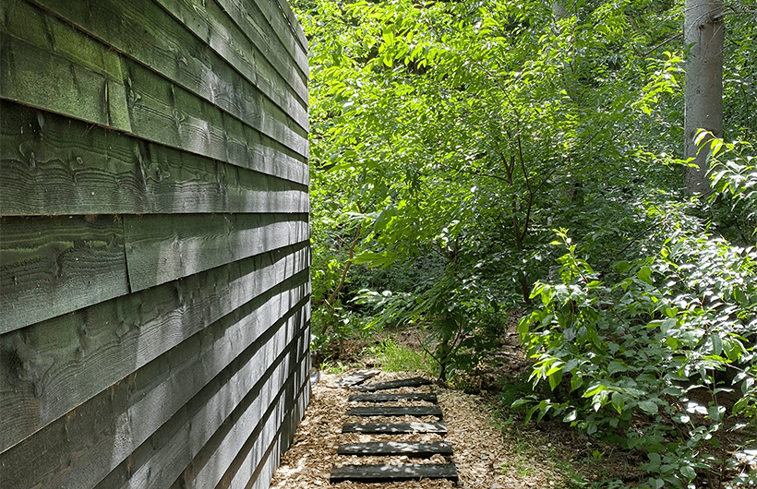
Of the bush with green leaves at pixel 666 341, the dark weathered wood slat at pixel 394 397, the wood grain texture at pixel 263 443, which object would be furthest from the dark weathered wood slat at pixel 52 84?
the dark weathered wood slat at pixel 394 397

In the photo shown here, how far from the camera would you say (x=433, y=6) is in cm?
466

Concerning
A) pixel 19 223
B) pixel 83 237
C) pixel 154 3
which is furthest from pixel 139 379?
pixel 154 3

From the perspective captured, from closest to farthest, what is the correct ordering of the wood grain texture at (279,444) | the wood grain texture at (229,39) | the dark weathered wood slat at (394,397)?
the wood grain texture at (229,39) < the wood grain texture at (279,444) < the dark weathered wood slat at (394,397)

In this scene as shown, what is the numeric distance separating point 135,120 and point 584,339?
2289mm

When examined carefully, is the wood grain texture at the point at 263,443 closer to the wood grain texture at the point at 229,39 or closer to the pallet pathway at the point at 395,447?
the pallet pathway at the point at 395,447

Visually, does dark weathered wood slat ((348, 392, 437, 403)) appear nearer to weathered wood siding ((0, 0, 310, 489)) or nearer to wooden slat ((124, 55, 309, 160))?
weathered wood siding ((0, 0, 310, 489))

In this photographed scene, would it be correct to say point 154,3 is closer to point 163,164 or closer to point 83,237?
point 163,164

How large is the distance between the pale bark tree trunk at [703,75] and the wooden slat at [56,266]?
5058mm

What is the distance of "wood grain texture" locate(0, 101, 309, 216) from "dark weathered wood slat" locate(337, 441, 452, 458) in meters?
2.21

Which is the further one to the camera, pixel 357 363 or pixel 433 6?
pixel 357 363

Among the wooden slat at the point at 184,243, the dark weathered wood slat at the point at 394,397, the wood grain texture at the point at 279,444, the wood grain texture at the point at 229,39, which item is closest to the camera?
the wooden slat at the point at 184,243

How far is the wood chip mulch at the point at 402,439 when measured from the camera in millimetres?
3055

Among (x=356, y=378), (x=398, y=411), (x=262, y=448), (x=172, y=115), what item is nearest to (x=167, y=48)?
(x=172, y=115)

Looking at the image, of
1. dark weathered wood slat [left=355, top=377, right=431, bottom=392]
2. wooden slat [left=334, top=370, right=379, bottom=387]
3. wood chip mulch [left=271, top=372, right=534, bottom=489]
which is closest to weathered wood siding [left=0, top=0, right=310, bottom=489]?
wood chip mulch [left=271, top=372, right=534, bottom=489]
